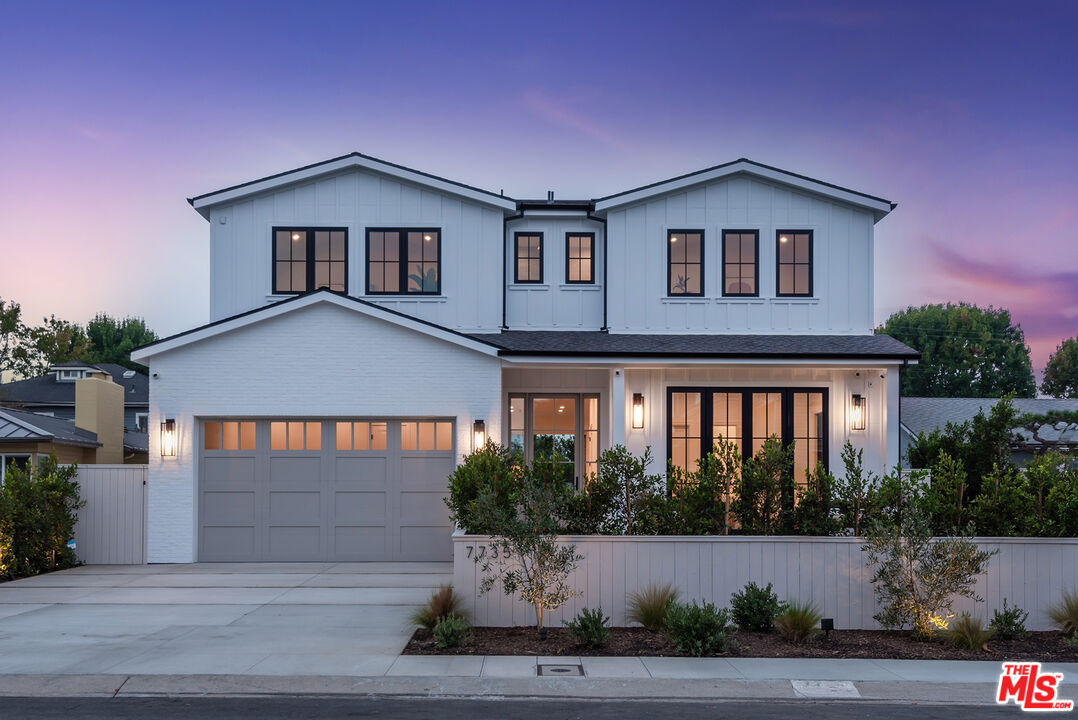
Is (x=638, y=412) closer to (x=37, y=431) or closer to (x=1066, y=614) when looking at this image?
(x=1066, y=614)

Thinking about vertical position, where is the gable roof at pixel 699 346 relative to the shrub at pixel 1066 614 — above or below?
above

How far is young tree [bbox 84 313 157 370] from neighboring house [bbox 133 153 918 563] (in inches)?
2030

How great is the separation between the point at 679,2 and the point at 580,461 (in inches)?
454

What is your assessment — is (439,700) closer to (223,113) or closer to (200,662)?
(200,662)

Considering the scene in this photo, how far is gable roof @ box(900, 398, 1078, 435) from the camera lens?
27.3 metres

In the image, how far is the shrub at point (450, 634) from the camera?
964 cm

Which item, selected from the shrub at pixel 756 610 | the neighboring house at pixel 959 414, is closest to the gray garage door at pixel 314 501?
the shrub at pixel 756 610

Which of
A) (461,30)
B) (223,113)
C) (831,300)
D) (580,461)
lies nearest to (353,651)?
(580,461)

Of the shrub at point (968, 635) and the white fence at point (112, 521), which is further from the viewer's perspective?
the white fence at point (112, 521)

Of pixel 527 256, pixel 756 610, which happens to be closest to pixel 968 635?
pixel 756 610

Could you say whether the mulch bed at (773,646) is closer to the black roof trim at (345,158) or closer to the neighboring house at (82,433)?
the black roof trim at (345,158)

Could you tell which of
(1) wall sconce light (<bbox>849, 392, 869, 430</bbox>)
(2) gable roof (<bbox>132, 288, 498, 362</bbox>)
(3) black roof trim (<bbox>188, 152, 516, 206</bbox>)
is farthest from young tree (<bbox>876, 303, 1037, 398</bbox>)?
(2) gable roof (<bbox>132, 288, 498, 362</bbox>)

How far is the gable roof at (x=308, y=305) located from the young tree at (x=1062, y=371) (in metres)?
49.6

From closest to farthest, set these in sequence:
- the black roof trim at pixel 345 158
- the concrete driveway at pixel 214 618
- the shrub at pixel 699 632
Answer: the concrete driveway at pixel 214 618 < the shrub at pixel 699 632 < the black roof trim at pixel 345 158
